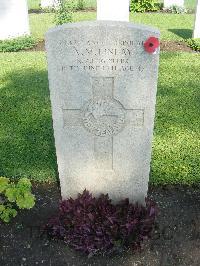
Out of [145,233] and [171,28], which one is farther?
[171,28]

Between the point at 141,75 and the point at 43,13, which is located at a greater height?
the point at 141,75

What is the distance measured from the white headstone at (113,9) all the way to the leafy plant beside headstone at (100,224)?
7.74m

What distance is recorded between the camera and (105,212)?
11.4 ft

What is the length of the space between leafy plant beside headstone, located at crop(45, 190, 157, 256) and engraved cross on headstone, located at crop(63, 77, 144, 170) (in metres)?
0.60

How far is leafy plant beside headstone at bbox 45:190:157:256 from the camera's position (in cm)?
336

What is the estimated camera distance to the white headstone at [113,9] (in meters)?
10.1

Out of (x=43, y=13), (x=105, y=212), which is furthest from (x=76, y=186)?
(x=43, y=13)

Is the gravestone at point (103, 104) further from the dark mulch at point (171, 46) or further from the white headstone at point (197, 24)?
the white headstone at point (197, 24)

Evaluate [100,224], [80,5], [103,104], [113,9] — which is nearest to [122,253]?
[100,224]

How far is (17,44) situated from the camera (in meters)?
10.2

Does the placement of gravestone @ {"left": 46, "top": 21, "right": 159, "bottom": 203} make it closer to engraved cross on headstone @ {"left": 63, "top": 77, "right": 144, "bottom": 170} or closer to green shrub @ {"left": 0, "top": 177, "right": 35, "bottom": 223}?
engraved cross on headstone @ {"left": 63, "top": 77, "right": 144, "bottom": 170}

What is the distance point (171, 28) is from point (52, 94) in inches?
409

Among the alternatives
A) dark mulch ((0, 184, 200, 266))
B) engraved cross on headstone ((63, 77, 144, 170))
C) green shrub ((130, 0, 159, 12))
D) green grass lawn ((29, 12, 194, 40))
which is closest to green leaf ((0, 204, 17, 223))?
dark mulch ((0, 184, 200, 266))

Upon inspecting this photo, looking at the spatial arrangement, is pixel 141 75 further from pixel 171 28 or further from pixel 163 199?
pixel 171 28
